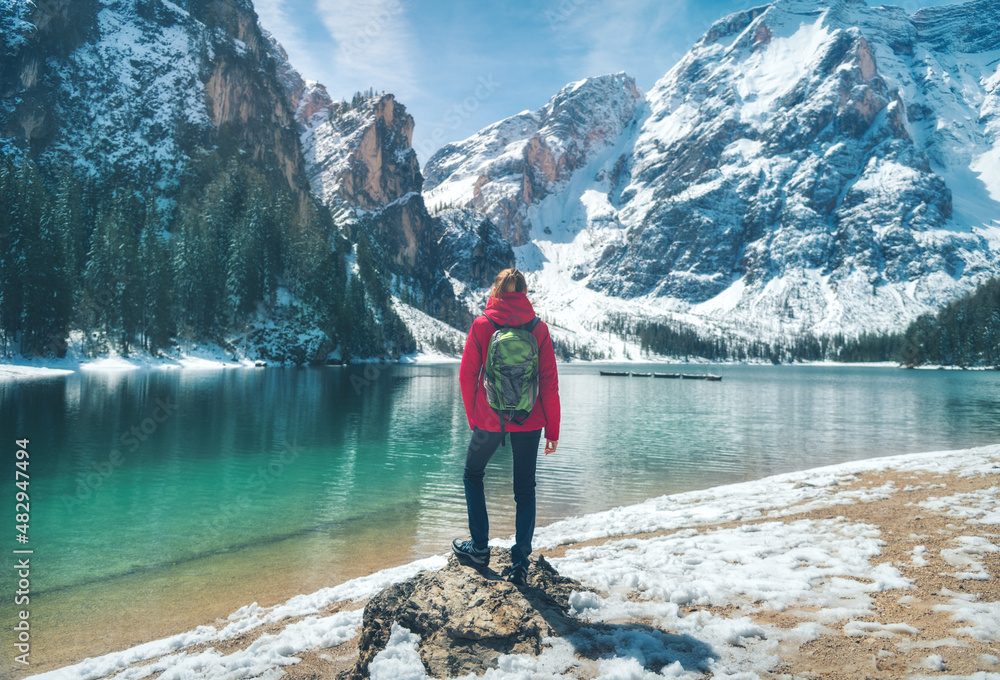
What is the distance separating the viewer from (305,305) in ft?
329

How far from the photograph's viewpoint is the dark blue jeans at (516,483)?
6223 millimetres

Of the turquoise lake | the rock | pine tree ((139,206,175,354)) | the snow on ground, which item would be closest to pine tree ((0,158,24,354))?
pine tree ((139,206,175,354))

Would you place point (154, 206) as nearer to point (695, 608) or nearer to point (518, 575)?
point (518, 575)

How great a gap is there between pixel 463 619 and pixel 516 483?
179 centimetres

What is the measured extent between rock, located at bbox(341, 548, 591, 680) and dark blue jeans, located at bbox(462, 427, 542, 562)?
0.48 metres

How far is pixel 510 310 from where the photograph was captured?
619cm

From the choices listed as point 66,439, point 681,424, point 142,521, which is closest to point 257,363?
point 66,439

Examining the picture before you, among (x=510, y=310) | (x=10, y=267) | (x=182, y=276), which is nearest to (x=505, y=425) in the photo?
(x=510, y=310)

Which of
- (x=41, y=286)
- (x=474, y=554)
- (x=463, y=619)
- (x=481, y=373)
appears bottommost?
(x=463, y=619)

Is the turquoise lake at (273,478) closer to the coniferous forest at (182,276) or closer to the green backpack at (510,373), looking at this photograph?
the green backpack at (510,373)

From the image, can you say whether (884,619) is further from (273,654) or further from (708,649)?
(273,654)

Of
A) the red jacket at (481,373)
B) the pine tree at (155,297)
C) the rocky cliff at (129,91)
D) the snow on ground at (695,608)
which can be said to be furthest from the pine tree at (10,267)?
the red jacket at (481,373)

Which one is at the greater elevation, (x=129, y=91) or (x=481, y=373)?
(x=129, y=91)

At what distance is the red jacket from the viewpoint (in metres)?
6.19
